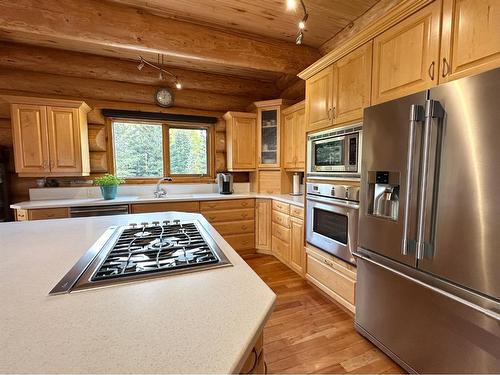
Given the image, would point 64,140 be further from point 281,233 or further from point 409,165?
point 409,165

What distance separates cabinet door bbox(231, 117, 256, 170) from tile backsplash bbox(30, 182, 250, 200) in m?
0.44

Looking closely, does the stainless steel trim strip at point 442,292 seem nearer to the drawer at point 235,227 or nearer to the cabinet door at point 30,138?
the drawer at point 235,227

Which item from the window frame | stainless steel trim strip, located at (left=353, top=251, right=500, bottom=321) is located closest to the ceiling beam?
the window frame

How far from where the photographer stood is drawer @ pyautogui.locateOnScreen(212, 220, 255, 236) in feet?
11.1

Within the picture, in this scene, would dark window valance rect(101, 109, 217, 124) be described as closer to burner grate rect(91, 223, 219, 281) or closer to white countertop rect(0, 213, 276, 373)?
burner grate rect(91, 223, 219, 281)

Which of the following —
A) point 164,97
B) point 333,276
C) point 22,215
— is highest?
point 164,97

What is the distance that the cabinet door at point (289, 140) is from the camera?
3361 mm

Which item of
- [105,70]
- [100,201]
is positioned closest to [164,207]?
[100,201]

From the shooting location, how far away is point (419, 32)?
1395mm

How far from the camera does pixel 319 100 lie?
7.49ft

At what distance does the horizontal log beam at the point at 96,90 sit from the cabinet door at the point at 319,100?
184cm

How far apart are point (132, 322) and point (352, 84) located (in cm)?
204

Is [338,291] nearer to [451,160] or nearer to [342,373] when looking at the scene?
[342,373]

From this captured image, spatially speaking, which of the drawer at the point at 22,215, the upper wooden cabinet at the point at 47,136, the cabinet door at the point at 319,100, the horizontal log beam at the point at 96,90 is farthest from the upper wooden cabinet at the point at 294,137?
the drawer at the point at 22,215
